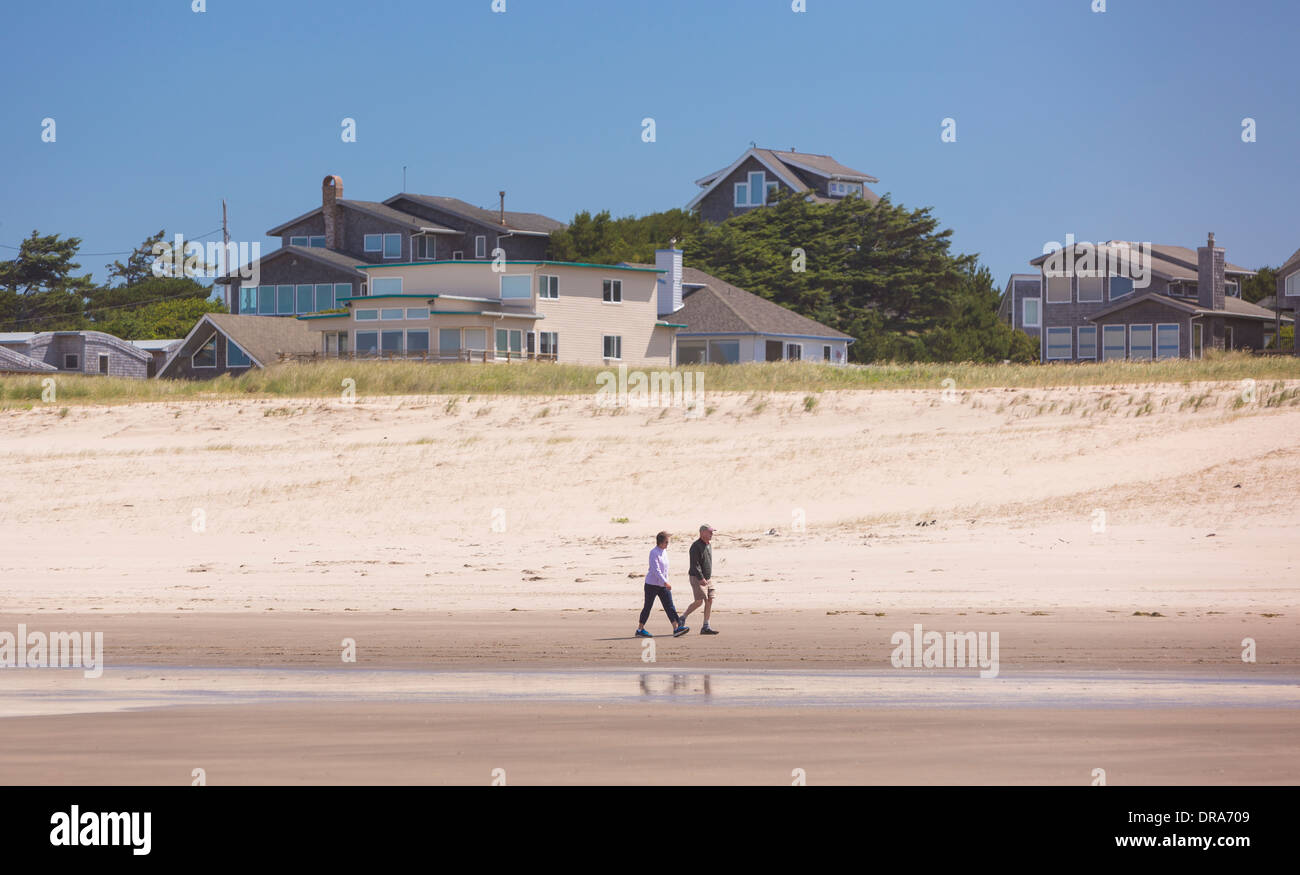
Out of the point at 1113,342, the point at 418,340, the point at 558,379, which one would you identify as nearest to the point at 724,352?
the point at 418,340

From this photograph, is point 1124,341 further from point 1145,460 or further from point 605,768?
point 605,768

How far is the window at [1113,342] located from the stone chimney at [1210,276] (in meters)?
3.44

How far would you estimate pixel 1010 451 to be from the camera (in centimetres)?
2719

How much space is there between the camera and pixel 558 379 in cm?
3828

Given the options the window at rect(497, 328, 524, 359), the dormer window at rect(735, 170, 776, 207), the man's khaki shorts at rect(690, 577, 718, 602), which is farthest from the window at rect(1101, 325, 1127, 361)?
the man's khaki shorts at rect(690, 577, 718, 602)

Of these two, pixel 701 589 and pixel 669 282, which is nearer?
pixel 701 589

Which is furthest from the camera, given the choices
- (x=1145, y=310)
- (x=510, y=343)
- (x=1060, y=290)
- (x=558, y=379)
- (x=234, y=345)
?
(x=1060, y=290)

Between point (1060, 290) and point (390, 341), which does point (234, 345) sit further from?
point (1060, 290)

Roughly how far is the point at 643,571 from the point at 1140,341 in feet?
144

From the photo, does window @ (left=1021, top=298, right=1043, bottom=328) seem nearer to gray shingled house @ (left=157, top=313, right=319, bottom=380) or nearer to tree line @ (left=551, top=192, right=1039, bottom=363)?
tree line @ (left=551, top=192, right=1039, bottom=363)

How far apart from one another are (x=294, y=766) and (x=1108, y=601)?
11.0 meters

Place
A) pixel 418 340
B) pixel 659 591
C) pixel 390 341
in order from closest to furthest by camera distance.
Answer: pixel 659 591, pixel 418 340, pixel 390 341

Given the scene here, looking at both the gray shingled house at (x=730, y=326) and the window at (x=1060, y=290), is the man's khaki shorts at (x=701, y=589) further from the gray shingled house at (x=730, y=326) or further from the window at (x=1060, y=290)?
the window at (x=1060, y=290)
